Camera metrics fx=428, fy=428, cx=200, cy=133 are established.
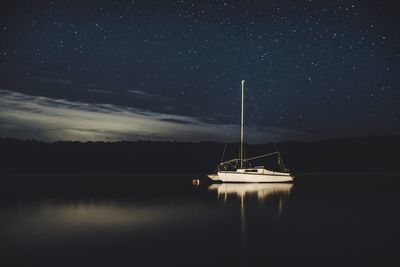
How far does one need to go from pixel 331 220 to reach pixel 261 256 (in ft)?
37.6

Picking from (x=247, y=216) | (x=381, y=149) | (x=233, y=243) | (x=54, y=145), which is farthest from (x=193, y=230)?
(x=381, y=149)

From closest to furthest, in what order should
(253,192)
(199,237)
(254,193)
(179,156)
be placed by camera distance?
1. (199,237)
2. (254,193)
3. (253,192)
4. (179,156)

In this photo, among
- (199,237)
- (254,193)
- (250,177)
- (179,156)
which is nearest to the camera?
(199,237)

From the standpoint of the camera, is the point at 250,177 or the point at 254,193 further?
the point at 250,177

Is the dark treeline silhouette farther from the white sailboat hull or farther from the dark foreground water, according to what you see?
the dark foreground water

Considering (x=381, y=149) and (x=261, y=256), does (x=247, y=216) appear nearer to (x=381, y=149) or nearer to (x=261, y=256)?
(x=261, y=256)

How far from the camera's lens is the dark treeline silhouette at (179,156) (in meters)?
159

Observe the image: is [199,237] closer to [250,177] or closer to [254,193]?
[254,193]

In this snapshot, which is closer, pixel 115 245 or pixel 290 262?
pixel 290 262

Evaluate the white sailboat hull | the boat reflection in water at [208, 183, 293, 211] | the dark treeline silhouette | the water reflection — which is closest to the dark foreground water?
the boat reflection in water at [208, 183, 293, 211]

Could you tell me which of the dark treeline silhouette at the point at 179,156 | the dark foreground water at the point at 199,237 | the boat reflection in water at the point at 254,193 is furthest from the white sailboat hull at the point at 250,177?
the dark treeline silhouette at the point at 179,156

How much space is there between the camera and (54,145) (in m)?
176

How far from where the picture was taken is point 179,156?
187000 millimetres

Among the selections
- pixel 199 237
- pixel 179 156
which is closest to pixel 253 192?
pixel 199 237
